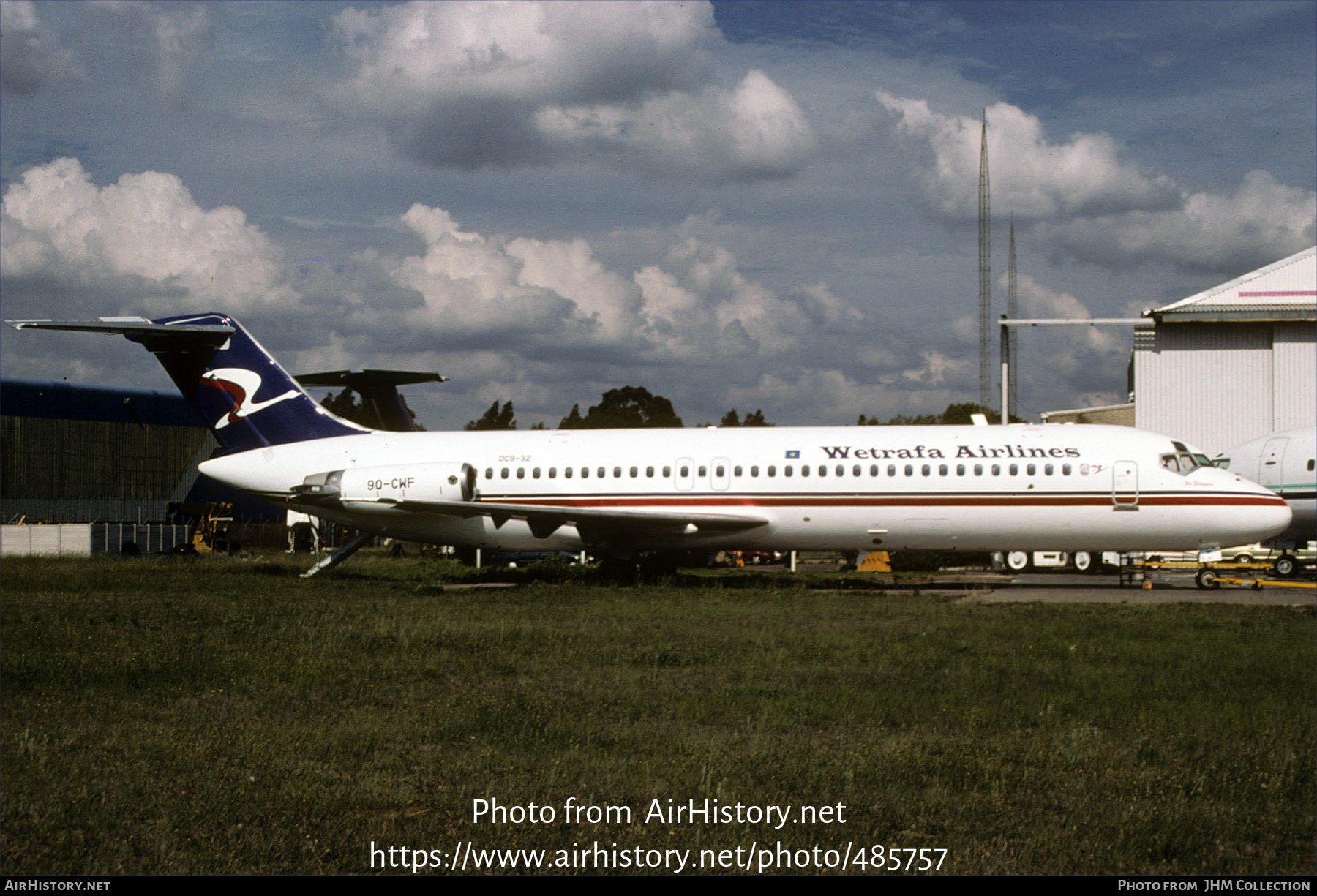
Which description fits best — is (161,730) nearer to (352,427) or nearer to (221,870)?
(221,870)

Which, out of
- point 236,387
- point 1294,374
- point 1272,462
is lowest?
point 1272,462

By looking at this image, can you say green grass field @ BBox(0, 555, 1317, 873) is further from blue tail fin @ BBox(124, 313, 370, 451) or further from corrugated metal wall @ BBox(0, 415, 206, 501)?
corrugated metal wall @ BBox(0, 415, 206, 501)

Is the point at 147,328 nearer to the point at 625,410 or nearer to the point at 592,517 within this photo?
the point at 592,517

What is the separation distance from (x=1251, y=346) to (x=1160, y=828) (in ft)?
119

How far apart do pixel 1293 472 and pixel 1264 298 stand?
1317cm

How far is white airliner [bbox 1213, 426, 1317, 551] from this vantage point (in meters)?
26.0

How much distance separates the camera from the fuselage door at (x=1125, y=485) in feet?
70.5

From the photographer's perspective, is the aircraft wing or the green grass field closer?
the green grass field

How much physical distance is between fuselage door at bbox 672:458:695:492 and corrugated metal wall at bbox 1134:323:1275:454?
2180 centimetres

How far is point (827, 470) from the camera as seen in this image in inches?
902

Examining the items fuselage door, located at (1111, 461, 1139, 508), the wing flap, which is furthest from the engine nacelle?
fuselage door, located at (1111, 461, 1139, 508)

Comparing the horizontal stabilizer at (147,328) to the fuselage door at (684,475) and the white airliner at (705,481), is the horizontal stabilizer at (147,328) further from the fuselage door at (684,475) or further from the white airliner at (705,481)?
the fuselage door at (684,475)

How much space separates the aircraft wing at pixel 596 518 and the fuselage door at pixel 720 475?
2.04ft

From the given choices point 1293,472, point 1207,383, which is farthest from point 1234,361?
point 1293,472
